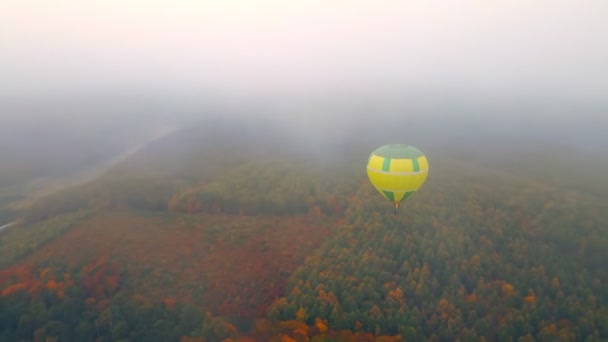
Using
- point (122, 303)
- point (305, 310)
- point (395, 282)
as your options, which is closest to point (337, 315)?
point (305, 310)

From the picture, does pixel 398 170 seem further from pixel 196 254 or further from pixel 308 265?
pixel 196 254

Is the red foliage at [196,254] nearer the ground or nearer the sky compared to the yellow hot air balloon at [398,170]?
nearer the ground

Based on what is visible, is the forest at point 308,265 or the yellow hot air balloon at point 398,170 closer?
the forest at point 308,265

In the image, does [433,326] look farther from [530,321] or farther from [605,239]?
[605,239]

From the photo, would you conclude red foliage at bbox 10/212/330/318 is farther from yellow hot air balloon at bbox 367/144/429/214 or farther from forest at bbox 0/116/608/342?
yellow hot air balloon at bbox 367/144/429/214

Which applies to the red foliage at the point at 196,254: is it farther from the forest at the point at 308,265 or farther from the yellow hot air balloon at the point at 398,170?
the yellow hot air balloon at the point at 398,170

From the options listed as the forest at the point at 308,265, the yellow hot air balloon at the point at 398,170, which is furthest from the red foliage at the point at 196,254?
the yellow hot air balloon at the point at 398,170
